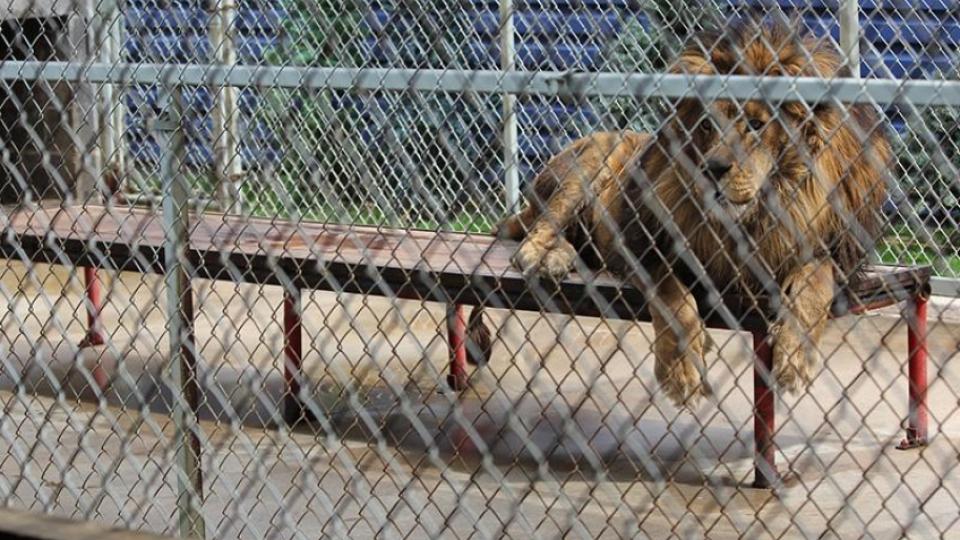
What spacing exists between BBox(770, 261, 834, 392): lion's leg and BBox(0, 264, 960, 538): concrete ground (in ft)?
0.53

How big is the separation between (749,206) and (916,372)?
1337 millimetres

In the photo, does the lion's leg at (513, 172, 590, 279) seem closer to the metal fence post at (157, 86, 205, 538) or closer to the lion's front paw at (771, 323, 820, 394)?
the lion's front paw at (771, 323, 820, 394)

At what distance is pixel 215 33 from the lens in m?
8.76

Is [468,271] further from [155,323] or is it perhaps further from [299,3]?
[299,3]

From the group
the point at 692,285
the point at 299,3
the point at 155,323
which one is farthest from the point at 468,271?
the point at 299,3

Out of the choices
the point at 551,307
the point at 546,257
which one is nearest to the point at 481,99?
the point at 546,257

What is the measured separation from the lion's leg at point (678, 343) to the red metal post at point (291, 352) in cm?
126

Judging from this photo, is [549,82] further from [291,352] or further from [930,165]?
[930,165]

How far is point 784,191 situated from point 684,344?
55 cm

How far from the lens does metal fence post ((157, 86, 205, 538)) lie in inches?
155

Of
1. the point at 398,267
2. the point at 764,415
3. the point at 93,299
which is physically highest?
the point at 93,299

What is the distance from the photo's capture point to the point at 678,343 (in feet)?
16.5

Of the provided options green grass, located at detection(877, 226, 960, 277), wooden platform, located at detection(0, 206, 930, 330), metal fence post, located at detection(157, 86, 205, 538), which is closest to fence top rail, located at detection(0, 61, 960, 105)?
metal fence post, located at detection(157, 86, 205, 538)

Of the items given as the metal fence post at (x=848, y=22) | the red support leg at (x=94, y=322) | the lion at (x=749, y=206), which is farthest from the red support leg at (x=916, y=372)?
the red support leg at (x=94, y=322)
